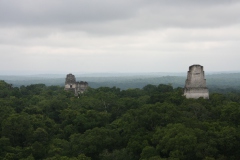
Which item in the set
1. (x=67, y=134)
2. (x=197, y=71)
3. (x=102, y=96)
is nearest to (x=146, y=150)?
(x=67, y=134)

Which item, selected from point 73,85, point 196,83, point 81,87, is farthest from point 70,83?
point 196,83

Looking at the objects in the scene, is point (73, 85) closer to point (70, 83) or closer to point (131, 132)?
point (70, 83)

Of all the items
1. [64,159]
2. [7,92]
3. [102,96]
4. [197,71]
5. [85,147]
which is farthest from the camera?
[7,92]

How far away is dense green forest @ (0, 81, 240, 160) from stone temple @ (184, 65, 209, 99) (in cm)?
147

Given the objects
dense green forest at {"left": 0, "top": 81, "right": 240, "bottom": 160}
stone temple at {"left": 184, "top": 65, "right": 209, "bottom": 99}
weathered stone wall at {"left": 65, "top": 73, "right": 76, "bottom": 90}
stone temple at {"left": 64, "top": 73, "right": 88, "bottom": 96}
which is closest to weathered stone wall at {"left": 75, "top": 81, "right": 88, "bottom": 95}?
stone temple at {"left": 64, "top": 73, "right": 88, "bottom": 96}

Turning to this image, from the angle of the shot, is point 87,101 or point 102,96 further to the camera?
point 102,96

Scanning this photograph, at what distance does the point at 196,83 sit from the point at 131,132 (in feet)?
40.2

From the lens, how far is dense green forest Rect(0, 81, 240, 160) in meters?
22.9

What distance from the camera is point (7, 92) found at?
48.4 m

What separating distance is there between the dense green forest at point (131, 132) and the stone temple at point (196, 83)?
1.47 metres

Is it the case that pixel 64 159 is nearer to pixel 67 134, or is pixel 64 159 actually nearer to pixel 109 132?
pixel 109 132

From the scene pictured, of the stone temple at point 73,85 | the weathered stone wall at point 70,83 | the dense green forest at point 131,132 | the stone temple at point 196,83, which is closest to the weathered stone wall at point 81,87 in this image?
the stone temple at point 73,85

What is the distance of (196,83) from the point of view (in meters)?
37.0

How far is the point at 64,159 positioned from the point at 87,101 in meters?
18.2
